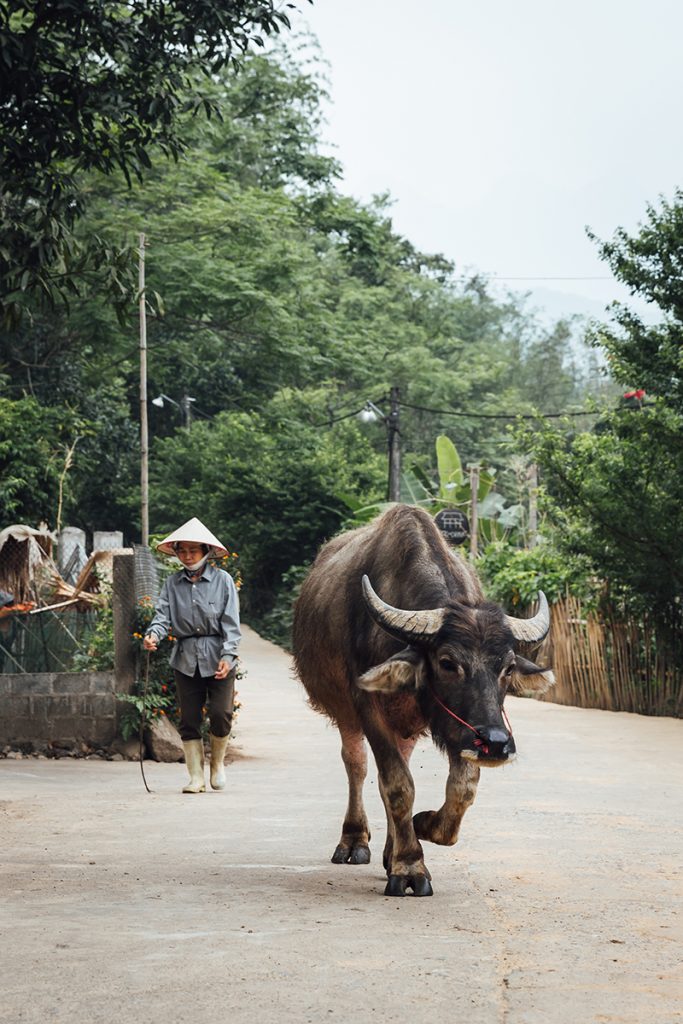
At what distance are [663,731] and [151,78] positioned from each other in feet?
31.9

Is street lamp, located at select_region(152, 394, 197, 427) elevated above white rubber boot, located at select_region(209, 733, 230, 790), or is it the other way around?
street lamp, located at select_region(152, 394, 197, 427)

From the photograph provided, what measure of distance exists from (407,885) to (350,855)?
3.69 feet

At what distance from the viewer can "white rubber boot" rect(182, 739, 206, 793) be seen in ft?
33.6

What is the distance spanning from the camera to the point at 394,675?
6820mm

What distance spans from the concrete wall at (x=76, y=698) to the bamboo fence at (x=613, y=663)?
8.26 meters

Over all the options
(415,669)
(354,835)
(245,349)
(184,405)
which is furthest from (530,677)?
(184,405)

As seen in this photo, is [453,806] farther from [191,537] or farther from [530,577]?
[530,577]

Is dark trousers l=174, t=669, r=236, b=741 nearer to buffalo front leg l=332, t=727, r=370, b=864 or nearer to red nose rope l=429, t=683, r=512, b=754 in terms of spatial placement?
buffalo front leg l=332, t=727, r=370, b=864

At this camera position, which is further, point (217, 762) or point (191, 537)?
point (217, 762)

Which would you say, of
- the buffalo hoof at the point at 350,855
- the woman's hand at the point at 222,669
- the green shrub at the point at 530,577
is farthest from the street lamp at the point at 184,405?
the buffalo hoof at the point at 350,855

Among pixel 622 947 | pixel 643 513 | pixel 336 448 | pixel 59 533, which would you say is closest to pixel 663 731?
pixel 643 513

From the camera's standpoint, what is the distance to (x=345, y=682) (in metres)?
8.15

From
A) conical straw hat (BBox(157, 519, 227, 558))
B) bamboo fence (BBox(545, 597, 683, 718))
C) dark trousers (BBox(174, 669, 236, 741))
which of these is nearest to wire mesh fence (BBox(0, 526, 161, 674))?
conical straw hat (BBox(157, 519, 227, 558))

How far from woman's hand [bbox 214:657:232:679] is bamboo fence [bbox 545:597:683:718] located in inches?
400
